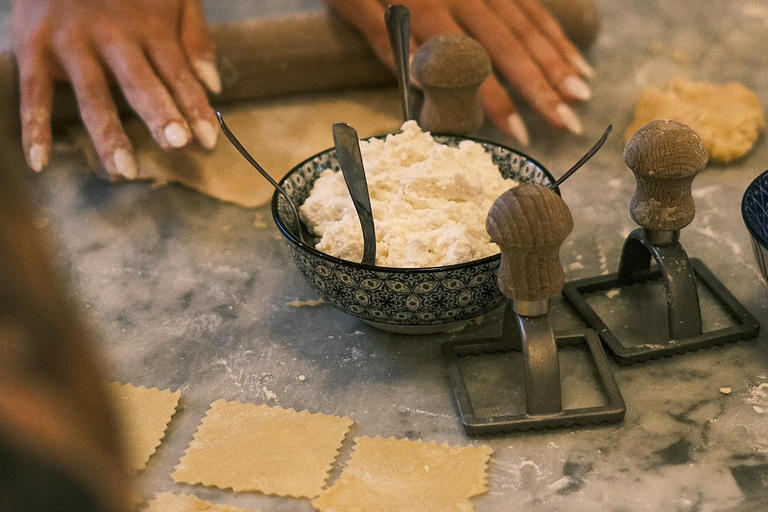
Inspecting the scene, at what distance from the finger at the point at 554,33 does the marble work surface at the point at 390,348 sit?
0.30ft

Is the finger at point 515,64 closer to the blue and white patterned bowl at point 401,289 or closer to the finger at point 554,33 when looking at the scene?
the finger at point 554,33

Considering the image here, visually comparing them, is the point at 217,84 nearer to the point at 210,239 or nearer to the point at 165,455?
the point at 210,239

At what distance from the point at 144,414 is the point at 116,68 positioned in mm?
679

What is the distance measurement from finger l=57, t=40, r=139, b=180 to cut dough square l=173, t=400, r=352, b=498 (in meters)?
0.50

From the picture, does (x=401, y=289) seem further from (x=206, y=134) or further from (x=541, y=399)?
(x=206, y=134)

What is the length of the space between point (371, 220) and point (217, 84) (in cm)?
62

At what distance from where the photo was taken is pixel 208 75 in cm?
137

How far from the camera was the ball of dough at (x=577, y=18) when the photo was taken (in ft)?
5.07

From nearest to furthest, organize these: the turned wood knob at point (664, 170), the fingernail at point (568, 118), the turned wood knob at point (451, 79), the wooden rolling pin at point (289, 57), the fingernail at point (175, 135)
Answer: the turned wood knob at point (664, 170)
the turned wood knob at point (451, 79)
the fingernail at point (175, 135)
the fingernail at point (568, 118)
the wooden rolling pin at point (289, 57)

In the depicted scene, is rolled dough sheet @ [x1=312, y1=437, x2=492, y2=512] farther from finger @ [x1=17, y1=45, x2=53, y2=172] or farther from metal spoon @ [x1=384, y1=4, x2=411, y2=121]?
finger @ [x1=17, y1=45, x2=53, y2=172]

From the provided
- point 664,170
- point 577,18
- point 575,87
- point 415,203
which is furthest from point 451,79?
point 577,18

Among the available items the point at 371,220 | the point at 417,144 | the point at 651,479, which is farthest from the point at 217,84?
the point at 651,479

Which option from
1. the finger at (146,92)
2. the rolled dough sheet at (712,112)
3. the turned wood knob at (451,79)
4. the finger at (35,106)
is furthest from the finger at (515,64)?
the finger at (35,106)

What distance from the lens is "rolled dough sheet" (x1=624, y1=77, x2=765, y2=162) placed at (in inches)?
50.9
